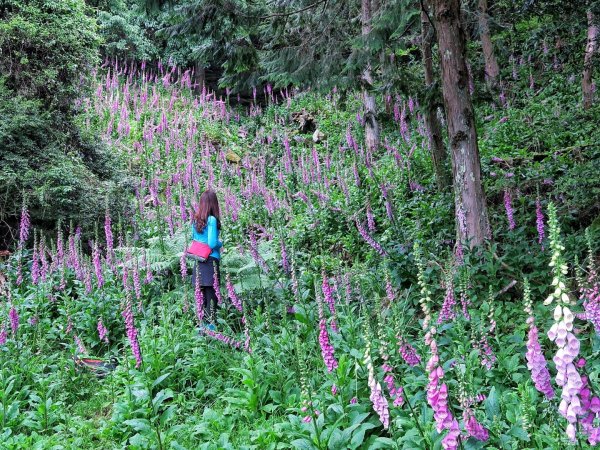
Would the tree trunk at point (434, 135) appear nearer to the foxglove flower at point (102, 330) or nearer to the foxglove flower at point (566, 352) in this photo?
the foxglove flower at point (102, 330)

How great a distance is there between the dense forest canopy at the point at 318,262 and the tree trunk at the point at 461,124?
23 mm

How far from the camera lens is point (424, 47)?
793cm

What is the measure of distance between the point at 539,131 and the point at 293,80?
476 cm

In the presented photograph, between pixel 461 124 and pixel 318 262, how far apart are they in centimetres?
314

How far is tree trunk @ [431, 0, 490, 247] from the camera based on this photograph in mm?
5684

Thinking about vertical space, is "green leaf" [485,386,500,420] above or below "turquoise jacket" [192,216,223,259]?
below

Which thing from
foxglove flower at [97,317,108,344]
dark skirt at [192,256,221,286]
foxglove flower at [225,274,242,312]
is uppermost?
dark skirt at [192,256,221,286]

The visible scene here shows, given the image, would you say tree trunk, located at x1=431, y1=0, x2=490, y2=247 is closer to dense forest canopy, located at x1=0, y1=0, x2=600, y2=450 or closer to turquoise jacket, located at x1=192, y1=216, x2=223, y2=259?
dense forest canopy, located at x1=0, y1=0, x2=600, y2=450

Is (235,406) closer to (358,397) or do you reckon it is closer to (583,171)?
(358,397)

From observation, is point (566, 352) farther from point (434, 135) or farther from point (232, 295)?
Result: point (434, 135)

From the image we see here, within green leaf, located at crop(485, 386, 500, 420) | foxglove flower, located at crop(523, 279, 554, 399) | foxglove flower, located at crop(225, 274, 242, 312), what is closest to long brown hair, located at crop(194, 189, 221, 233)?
foxglove flower, located at crop(225, 274, 242, 312)

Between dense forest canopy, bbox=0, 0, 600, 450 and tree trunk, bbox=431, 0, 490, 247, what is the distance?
2cm

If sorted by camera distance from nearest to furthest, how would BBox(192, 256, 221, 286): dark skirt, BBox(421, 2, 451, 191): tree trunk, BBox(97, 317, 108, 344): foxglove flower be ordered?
BBox(97, 317, 108, 344): foxglove flower, BBox(192, 256, 221, 286): dark skirt, BBox(421, 2, 451, 191): tree trunk

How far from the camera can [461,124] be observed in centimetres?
575
